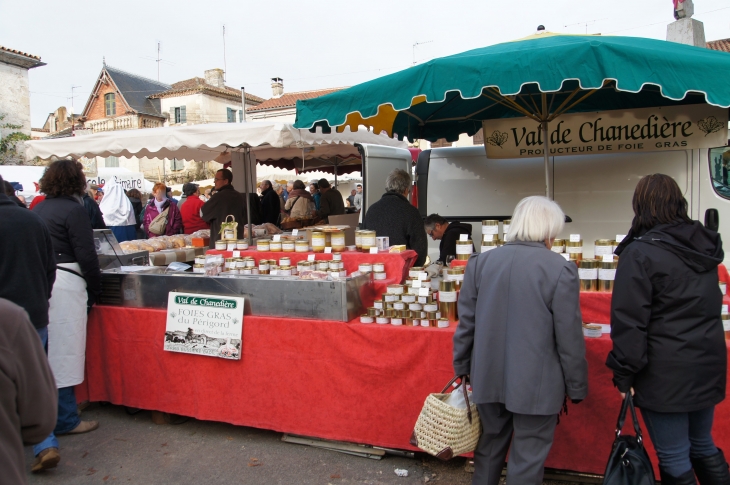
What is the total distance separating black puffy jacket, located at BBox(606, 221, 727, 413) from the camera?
207 centimetres

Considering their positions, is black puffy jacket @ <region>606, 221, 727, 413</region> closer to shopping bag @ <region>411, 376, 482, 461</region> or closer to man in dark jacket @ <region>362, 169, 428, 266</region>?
shopping bag @ <region>411, 376, 482, 461</region>

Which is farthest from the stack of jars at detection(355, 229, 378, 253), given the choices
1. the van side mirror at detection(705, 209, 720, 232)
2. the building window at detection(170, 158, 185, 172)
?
the building window at detection(170, 158, 185, 172)

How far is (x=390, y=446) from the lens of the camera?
3127mm

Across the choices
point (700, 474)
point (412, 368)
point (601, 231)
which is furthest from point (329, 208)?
point (700, 474)

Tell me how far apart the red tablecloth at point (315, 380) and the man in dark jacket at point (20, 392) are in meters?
1.91

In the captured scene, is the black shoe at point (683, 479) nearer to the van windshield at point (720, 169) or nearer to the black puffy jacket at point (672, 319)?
the black puffy jacket at point (672, 319)

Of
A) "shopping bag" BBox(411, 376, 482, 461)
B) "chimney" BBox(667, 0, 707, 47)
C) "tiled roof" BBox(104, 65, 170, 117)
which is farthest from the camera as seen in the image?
"tiled roof" BBox(104, 65, 170, 117)

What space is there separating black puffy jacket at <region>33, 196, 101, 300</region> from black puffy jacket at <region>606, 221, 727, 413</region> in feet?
10.6

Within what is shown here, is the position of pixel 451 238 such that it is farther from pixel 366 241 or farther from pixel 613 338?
pixel 613 338

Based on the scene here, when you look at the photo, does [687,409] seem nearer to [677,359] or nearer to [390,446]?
[677,359]

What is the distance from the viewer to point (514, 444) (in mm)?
2209

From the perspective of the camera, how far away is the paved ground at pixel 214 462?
3.00m

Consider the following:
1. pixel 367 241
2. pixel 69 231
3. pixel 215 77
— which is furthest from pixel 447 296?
pixel 215 77

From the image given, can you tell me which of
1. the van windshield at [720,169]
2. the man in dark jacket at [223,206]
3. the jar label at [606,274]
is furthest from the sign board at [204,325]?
the van windshield at [720,169]
